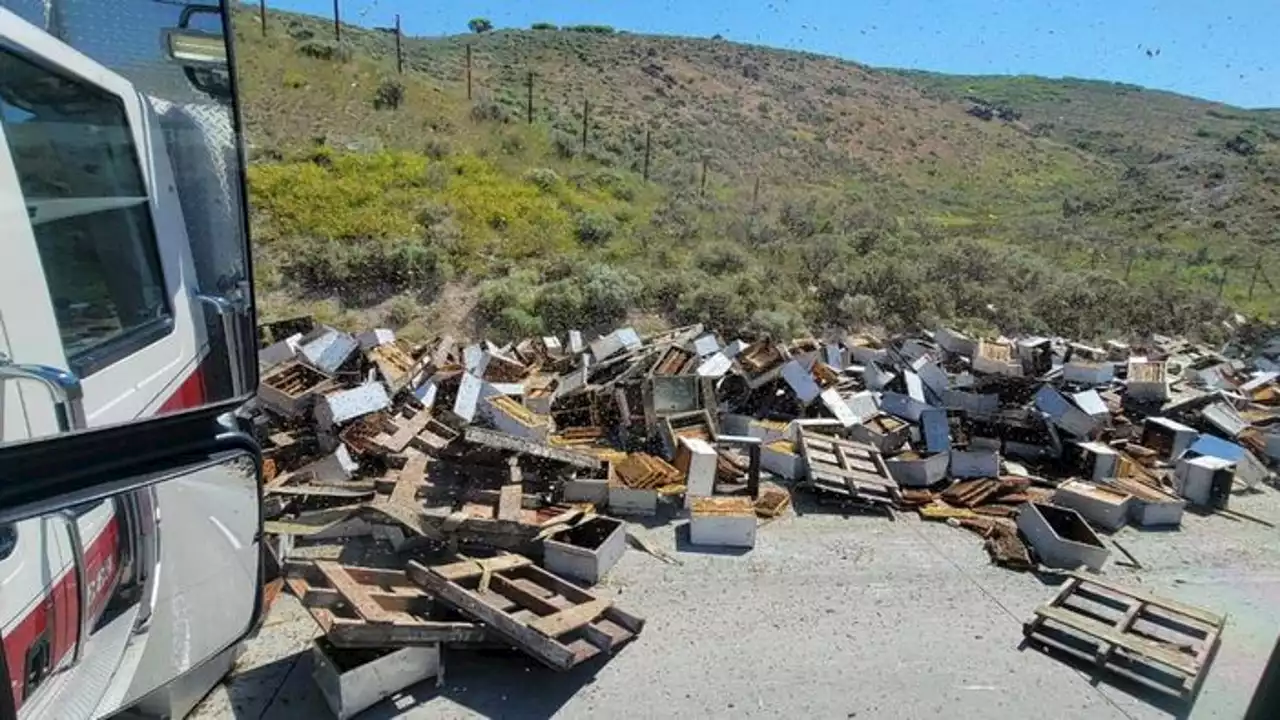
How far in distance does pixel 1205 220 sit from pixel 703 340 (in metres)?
28.3

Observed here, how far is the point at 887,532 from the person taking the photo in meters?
6.52

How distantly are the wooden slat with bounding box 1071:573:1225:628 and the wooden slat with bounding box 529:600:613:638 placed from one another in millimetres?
3456

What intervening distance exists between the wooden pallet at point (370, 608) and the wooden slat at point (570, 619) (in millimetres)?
348

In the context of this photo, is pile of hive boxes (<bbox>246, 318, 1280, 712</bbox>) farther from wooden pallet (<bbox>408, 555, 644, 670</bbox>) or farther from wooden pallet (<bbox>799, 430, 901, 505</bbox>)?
wooden pallet (<bbox>408, 555, 644, 670</bbox>)

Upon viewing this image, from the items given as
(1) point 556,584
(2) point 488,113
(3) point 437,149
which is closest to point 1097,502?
(1) point 556,584

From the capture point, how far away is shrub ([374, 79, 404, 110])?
22.0 m

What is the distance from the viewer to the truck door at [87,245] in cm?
119

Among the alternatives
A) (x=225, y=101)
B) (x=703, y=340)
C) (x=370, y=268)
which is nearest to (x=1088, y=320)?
(x=703, y=340)

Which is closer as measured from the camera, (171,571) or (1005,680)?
(171,571)

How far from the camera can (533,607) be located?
4.65 metres

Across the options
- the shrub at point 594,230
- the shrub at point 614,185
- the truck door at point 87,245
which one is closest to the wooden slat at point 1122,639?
the truck door at point 87,245

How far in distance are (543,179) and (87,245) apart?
17.6 metres

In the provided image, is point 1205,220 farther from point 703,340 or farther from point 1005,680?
point 1005,680

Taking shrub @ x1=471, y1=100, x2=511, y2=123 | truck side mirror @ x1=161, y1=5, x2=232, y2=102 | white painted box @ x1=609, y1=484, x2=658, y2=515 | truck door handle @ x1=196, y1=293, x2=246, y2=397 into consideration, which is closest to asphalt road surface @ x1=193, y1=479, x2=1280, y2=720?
white painted box @ x1=609, y1=484, x2=658, y2=515
